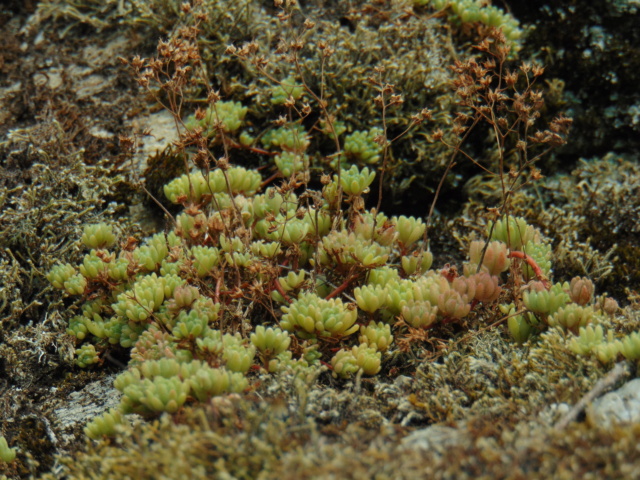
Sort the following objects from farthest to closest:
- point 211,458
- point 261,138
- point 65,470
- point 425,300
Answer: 1. point 261,138
2. point 425,300
3. point 65,470
4. point 211,458

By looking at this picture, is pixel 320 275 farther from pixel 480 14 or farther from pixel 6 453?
pixel 480 14

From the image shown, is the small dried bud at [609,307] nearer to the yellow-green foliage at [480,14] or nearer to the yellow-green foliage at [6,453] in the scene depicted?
the yellow-green foliage at [480,14]

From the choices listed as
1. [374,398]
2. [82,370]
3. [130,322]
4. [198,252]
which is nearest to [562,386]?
[374,398]

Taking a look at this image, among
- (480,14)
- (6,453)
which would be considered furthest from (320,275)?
(480,14)

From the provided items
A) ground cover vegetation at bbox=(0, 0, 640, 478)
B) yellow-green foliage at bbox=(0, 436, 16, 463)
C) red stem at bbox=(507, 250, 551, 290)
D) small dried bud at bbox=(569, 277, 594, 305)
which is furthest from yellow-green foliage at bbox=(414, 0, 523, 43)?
yellow-green foliage at bbox=(0, 436, 16, 463)

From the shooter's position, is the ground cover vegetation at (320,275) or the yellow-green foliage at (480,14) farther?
the yellow-green foliage at (480,14)

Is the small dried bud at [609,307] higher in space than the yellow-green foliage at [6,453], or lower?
higher

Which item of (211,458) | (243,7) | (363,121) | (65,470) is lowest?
(65,470)

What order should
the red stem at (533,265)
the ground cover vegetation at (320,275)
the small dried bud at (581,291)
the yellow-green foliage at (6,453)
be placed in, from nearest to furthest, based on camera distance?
the ground cover vegetation at (320,275), the yellow-green foliage at (6,453), the small dried bud at (581,291), the red stem at (533,265)

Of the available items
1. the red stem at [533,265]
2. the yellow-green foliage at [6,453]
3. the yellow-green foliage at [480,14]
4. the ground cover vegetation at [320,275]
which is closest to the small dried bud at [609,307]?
the ground cover vegetation at [320,275]

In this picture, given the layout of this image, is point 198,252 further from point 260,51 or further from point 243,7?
point 243,7

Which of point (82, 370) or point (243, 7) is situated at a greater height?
point (243, 7)
